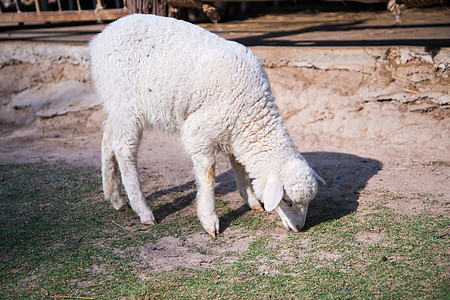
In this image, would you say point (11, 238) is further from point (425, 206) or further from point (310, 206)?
point (425, 206)

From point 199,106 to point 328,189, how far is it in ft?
5.65

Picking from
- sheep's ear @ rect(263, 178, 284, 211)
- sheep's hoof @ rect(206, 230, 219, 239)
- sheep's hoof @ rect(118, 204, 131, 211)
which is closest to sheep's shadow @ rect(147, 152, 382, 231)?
sheep's hoof @ rect(206, 230, 219, 239)

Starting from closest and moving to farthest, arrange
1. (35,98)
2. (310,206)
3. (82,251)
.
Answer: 1. (82,251)
2. (310,206)
3. (35,98)

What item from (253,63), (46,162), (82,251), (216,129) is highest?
(253,63)

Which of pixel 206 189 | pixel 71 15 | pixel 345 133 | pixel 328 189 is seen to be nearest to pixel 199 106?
pixel 206 189

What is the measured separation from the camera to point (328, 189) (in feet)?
15.2

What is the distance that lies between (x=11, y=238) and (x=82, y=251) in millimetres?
712

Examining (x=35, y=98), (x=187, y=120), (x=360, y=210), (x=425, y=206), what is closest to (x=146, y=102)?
(x=187, y=120)

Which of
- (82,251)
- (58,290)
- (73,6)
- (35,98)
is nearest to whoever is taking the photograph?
(58,290)

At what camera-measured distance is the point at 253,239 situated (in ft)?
12.3

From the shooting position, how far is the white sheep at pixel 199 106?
3.79 meters

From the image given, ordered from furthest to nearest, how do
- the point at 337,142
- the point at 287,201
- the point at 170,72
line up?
the point at 337,142 → the point at 170,72 → the point at 287,201

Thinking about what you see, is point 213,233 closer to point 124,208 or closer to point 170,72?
point 124,208

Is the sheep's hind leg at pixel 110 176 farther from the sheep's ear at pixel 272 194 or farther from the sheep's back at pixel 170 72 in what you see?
the sheep's ear at pixel 272 194
